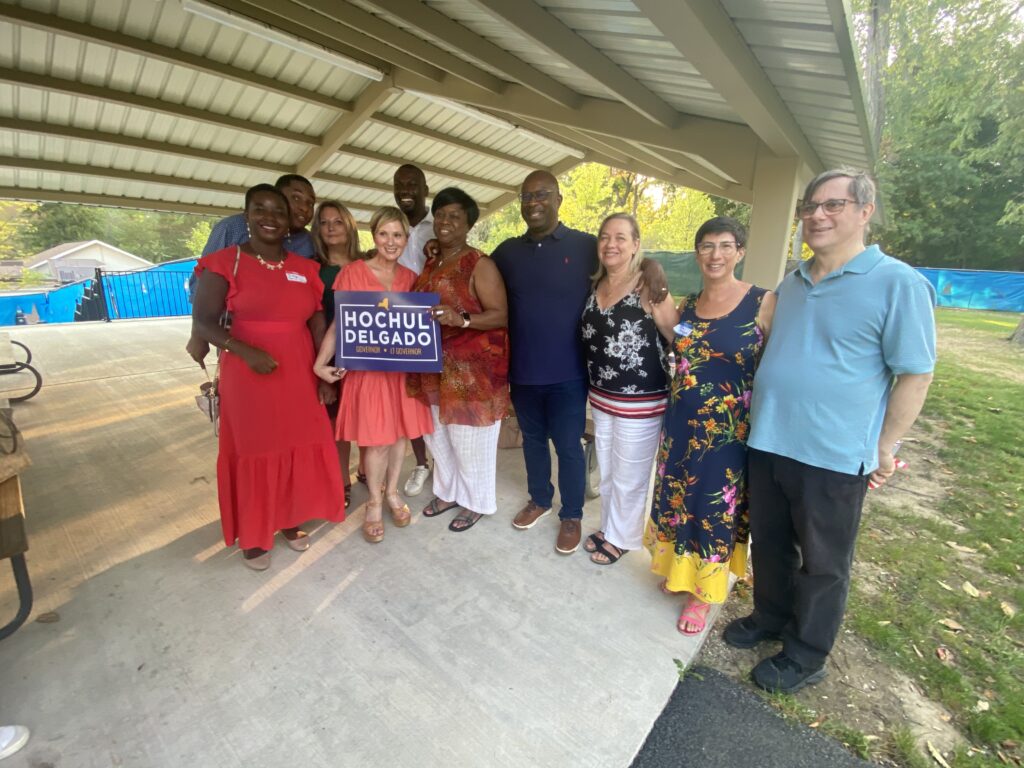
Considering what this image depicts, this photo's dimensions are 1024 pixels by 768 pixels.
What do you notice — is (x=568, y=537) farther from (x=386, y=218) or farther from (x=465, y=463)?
(x=386, y=218)

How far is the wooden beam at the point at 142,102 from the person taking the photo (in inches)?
165

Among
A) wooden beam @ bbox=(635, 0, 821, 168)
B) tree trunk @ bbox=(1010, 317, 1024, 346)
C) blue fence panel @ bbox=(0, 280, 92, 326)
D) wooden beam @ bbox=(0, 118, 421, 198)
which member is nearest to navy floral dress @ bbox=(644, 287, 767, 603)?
wooden beam @ bbox=(635, 0, 821, 168)

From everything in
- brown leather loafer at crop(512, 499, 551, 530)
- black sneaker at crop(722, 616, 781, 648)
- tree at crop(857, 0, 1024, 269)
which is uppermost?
tree at crop(857, 0, 1024, 269)

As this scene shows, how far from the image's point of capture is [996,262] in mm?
24000

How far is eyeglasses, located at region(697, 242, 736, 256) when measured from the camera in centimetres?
202

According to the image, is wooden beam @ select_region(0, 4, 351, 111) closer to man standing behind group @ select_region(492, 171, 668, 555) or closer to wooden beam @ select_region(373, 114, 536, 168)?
wooden beam @ select_region(373, 114, 536, 168)

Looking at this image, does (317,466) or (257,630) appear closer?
(257,630)

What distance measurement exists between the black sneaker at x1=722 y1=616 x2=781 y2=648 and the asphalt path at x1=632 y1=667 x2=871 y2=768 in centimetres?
25

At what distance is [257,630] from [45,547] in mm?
Result: 1669

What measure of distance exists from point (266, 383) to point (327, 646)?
131 cm

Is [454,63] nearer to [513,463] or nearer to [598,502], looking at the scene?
[513,463]

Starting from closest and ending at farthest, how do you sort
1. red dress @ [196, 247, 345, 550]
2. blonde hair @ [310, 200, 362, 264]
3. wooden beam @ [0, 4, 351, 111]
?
red dress @ [196, 247, 345, 550] → blonde hair @ [310, 200, 362, 264] → wooden beam @ [0, 4, 351, 111]

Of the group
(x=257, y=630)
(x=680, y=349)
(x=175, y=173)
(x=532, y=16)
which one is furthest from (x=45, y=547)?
(x=175, y=173)

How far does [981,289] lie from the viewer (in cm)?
1942
